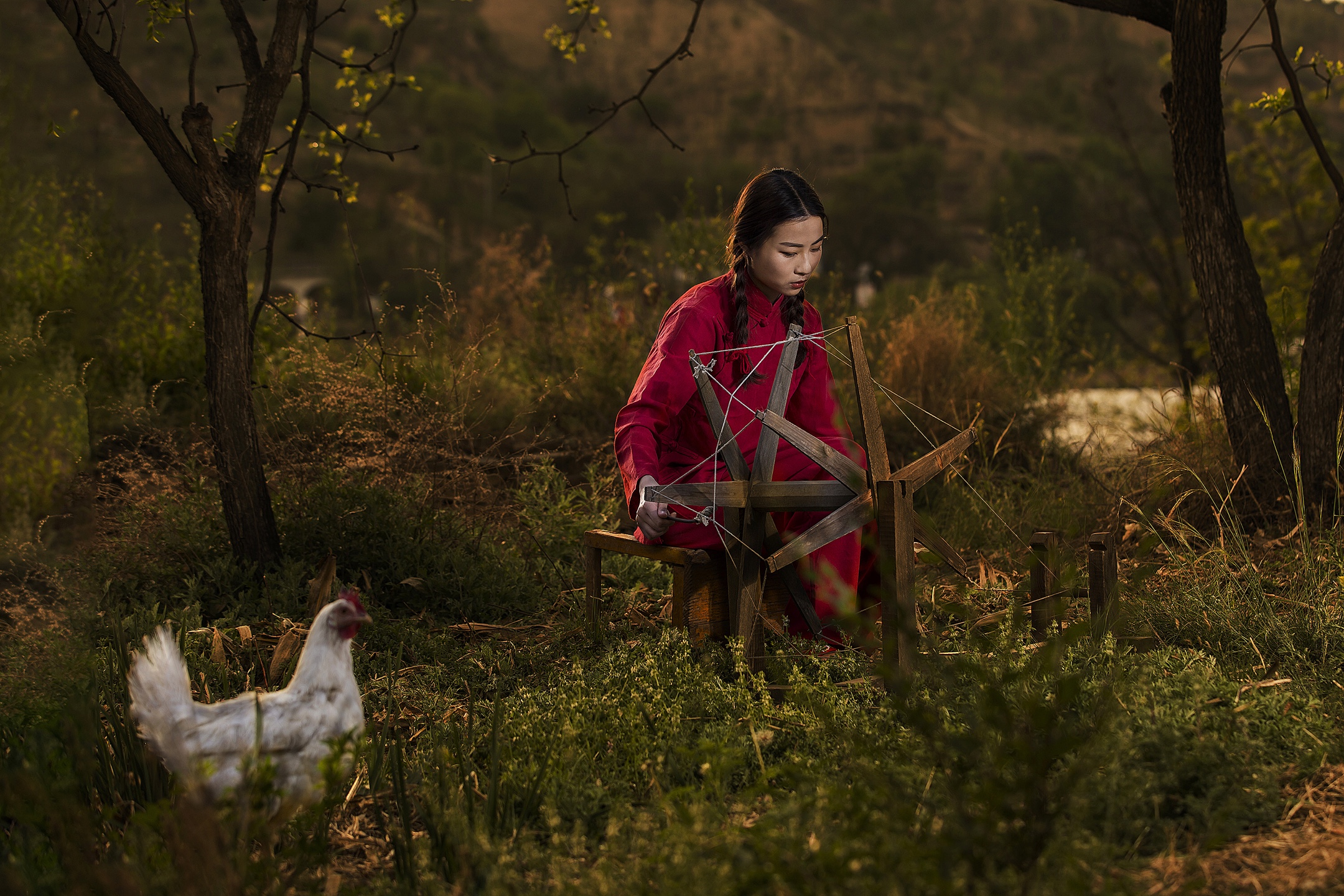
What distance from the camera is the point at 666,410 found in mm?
3203

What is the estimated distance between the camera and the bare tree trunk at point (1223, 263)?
4336 millimetres

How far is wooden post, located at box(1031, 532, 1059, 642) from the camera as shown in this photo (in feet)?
9.50

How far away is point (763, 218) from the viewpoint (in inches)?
124

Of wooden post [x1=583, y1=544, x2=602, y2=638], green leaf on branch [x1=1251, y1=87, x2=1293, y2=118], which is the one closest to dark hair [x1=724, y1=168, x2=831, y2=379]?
wooden post [x1=583, y1=544, x2=602, y2=638]

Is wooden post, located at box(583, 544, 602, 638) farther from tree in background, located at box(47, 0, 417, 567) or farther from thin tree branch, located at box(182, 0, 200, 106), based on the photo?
thin tree branch, located at box(182, 0, 200, 106)

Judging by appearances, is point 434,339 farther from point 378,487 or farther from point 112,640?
point 112,640

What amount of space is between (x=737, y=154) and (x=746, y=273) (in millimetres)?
69488

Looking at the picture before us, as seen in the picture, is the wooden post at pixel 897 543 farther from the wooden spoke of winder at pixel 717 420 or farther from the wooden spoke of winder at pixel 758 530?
the wooden spoke of winder at pixel 717 420

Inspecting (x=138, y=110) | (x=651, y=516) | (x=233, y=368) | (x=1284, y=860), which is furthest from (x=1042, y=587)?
(x=138, y=110)

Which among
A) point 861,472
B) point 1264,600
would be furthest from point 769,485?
point 1264,600

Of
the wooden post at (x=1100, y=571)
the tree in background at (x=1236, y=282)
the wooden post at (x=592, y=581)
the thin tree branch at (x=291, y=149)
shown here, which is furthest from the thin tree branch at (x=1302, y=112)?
the thin tree branch at (x=291, y=149)

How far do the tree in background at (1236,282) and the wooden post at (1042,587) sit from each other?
2.01 meters

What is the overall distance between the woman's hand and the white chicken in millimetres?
891

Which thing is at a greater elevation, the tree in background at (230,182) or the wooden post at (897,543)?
the tree in background at (230,182)
